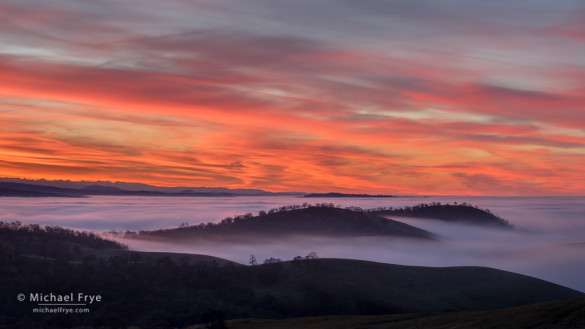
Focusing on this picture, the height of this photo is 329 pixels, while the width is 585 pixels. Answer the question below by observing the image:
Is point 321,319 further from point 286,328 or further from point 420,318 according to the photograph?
point 420,318

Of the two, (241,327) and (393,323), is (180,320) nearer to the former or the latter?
(241,327)

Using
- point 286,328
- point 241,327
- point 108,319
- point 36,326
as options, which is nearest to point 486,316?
point 286,328

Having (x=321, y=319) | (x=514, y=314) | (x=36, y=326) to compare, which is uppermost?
(x=514, y=314)

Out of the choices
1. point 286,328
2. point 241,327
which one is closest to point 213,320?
point 241,327

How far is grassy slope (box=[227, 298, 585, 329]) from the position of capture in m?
74.9

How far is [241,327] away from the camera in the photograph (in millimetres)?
153750

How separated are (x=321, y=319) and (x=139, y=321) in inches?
2935

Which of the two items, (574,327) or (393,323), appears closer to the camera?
(574,327)

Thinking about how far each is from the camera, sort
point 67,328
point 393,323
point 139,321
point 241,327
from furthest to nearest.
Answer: point 139,321, point 67,328, point 241,327, point 393,323

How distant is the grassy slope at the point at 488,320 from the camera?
7488 centimetres

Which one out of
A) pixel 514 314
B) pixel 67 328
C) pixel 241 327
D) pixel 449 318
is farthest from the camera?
pixel 67 328

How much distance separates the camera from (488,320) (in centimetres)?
9031

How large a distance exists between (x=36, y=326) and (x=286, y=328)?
89.3m

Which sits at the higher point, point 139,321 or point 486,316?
point 486,316
